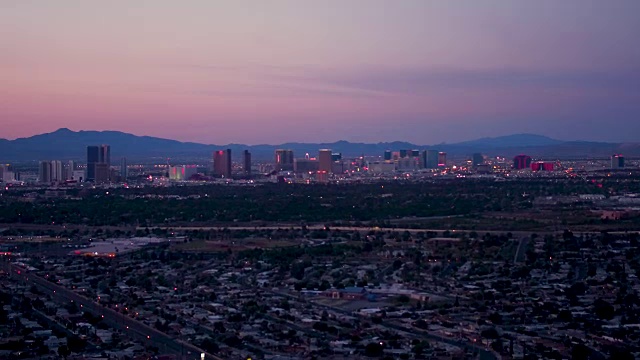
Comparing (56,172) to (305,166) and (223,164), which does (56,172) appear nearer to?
(223,164)

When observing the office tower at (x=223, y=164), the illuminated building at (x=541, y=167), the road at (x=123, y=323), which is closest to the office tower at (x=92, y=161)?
the office tower at (x=223, y=164)

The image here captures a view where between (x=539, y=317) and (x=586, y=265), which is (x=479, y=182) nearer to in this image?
(x=586, y=265)

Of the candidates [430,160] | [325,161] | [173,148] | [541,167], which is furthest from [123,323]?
[173,148]

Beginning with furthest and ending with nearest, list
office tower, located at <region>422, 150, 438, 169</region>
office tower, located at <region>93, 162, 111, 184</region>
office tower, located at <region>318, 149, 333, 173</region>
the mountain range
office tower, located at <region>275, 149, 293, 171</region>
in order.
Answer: the mountain range → office tower, located at <region>422, 150, 438, 169</region> → office tower, located at <region>275, 149, 293, 171</region> → office tower, located at <region>318, 149, 333, 173</region> → office tower, located at <region>93, 162, 111, 184</region>

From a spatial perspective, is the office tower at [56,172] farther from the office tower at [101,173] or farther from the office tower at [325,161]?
the office tower at [325,161]

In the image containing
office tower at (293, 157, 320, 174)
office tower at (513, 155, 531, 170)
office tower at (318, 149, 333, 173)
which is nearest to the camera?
office tower at (318, 149, 333, 173)

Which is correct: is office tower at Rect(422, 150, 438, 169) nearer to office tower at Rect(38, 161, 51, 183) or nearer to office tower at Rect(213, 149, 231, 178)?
office tower at Rect(213, 149, 231, 178)

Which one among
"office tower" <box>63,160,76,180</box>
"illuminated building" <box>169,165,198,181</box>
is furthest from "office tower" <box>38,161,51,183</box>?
"illuminated building" <box>169,165,198,181</box>

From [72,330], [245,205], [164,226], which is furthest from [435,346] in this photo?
[245,205]
